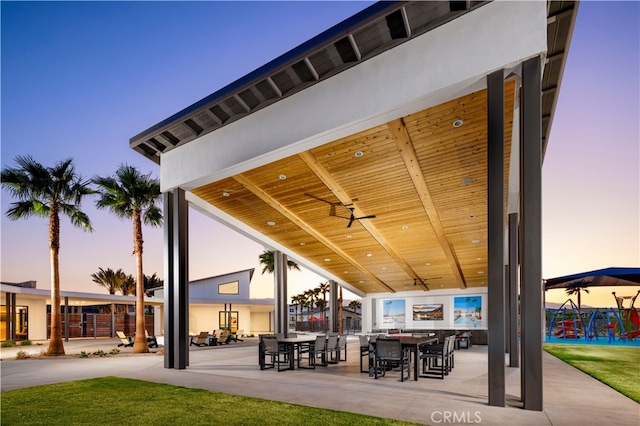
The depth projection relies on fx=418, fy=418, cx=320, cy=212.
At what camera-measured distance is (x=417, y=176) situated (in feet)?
36.4

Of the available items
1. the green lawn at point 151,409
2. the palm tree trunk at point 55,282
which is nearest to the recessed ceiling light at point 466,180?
→ the green lawn at point 151,409

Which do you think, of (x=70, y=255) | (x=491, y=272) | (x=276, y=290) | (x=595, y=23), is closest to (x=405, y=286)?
(x=276, y=290)

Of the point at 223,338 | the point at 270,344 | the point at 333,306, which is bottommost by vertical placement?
the point at 223,338

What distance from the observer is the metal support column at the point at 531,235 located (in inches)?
249

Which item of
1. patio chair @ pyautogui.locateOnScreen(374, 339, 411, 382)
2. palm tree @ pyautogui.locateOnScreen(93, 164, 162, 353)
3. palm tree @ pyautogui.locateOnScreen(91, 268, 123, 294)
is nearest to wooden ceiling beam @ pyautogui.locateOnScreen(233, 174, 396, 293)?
patio chair @ pyautogui.locateOnScreen(374, 339, 411, 382)

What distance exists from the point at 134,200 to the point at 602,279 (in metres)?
25.0

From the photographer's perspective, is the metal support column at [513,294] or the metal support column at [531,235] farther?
the metal support column at [513,294]

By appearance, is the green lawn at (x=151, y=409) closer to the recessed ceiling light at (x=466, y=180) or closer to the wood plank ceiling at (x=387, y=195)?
the wood plank ceiling at (x=387, y=195)

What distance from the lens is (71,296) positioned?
25.0 metres

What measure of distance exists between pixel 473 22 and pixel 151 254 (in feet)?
164

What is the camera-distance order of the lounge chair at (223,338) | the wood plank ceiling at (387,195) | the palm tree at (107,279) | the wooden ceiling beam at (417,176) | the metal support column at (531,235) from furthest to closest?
the palm tree at (107,279) → the lounge chair at (223,338) → the wood plank ceiling at (387,195) → the wooden ceiling beam at (417,176) → the metal support column at (531,235)

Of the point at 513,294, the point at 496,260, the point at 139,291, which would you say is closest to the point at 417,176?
the point at 513,294

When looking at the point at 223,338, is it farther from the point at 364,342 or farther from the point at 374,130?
the point at 374,130

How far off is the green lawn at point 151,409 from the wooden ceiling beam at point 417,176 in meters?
5.81
